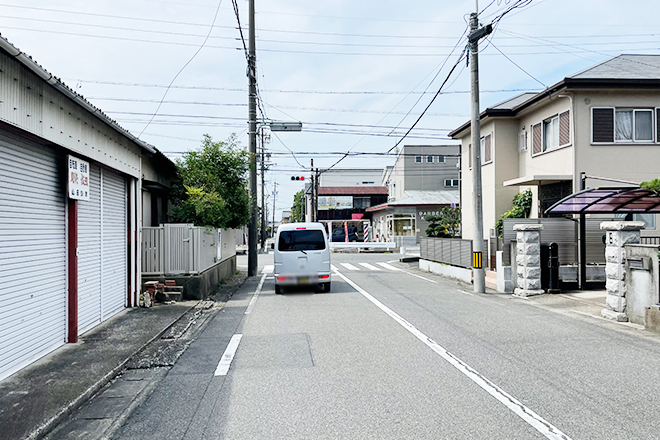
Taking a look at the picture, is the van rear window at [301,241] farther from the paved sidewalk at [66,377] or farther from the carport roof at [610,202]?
the carport roof at [610,202]

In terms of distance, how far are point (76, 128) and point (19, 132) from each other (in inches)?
67.3

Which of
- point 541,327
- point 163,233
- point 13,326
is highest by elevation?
point 163,233

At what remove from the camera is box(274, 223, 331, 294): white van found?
15.4 metres

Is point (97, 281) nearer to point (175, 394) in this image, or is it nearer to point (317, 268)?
point (175, 394)

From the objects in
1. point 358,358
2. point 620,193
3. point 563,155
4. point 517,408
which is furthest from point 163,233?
point 563,155

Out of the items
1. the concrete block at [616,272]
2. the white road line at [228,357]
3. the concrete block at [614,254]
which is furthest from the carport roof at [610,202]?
the white road line at [228,357]

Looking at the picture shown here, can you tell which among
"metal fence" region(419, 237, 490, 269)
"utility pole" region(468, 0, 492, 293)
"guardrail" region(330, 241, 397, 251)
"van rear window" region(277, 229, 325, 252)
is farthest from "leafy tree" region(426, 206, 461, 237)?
"van rear window" region(277, 229, 325, 252)

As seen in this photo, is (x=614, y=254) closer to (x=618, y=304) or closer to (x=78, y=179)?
(x=618, y=304)

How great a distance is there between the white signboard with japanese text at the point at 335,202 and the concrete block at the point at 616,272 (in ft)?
172

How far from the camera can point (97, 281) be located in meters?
10.3

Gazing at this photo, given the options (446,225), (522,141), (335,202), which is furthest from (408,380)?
(335,202)

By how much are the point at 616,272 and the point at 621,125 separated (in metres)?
9.69

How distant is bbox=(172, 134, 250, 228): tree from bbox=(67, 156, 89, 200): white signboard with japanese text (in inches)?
264

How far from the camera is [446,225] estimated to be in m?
34.0
